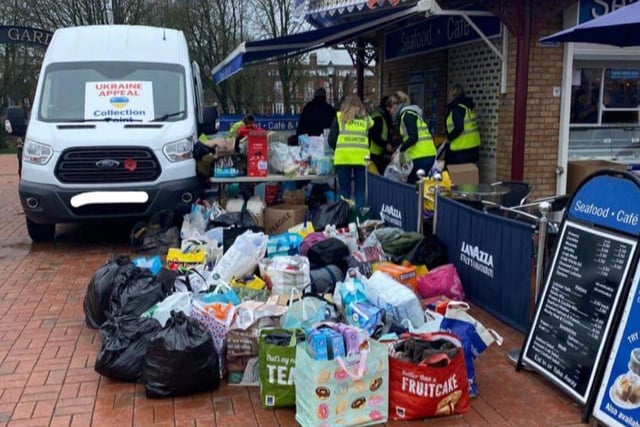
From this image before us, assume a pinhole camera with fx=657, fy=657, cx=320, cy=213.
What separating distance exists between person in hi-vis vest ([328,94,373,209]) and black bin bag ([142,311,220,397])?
4.50 m

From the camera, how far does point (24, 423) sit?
3.76 metres

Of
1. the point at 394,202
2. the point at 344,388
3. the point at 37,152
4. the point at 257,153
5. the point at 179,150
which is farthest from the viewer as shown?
the point at 257,153

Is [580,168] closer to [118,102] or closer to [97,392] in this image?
[118,102]

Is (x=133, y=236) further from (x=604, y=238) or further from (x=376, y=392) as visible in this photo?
(x=604, y=238)

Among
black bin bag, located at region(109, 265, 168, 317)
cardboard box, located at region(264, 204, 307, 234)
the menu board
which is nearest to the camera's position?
Answer: the menu board

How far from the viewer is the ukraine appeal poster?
8070 mm

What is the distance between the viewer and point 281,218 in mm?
8344

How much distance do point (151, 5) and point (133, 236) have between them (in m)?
21.5

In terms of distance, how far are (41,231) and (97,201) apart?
1.41 metres

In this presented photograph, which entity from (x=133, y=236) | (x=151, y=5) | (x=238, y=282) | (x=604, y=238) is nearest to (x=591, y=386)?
(x=604, y=238)

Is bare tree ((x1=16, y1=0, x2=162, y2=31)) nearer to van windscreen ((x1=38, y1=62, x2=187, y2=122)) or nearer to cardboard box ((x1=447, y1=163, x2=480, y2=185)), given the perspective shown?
van windscreen ((x1=38, y1=62, x2=187, y2=122))

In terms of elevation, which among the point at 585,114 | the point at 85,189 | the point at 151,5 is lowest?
the point at 85,189

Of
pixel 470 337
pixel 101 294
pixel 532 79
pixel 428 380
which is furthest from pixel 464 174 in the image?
pixel 428 380

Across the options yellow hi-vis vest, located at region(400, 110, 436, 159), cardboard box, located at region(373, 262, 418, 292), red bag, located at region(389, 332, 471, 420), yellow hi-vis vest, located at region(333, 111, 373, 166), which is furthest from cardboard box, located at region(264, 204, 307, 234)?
red bag, located at region(389, 332, 471, 420)
